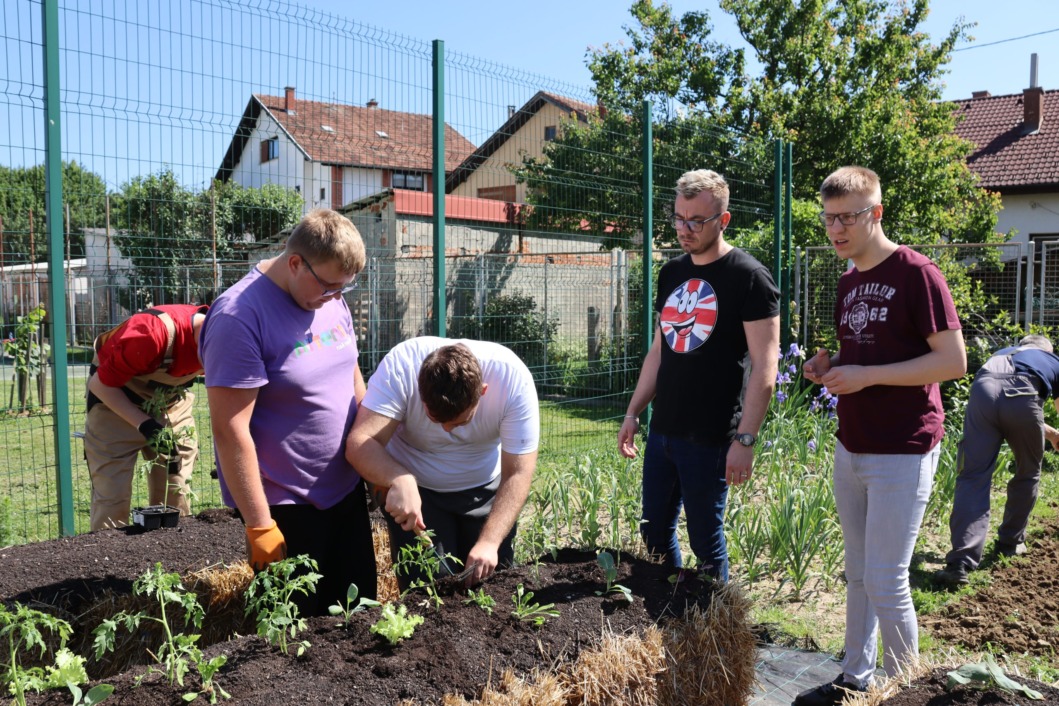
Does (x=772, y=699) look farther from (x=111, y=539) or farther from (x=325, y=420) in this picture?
(x=111, y=539)

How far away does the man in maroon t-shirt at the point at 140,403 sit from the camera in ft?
11.0

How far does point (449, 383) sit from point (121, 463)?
2221 mm

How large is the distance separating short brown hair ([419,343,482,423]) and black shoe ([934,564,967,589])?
284 cm

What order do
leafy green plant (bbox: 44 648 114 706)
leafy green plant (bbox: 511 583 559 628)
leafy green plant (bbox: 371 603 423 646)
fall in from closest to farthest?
1. leafy green plant (bbox: 44 648 114 706)
2. leafy green plant (bbox: 371 603 423 646)
3. leafy green plant (bbox: 511 583 559 628)

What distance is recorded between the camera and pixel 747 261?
3.00 m

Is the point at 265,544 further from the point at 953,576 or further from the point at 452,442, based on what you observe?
the point at 953,576

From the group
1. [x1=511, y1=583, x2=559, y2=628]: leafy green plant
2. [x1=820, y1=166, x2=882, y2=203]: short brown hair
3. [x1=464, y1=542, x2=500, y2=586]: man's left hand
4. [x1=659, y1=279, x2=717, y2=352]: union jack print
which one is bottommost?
[x1=511, y1=583, x2=559, y2=628]: leafy green plant

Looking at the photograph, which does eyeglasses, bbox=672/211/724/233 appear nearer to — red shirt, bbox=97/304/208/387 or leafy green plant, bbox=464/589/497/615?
leafy green plant, bbox=464/589/497/615

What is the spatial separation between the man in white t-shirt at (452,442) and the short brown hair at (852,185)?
3.63 ft

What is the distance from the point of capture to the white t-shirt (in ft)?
8.55

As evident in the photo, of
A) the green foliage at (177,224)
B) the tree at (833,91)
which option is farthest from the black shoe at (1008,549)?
the tree at (833,91)

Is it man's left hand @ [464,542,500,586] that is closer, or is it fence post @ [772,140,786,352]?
man's left hand @ [464,542,500,586]

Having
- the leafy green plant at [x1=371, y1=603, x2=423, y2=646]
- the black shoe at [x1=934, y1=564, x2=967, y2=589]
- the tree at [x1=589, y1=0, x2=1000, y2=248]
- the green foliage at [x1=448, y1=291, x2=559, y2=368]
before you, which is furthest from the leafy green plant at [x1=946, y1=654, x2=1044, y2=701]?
the tree at [x1=589, y1=0, x2=1000, y2=248]

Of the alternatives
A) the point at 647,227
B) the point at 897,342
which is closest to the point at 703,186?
the point at 897,342
